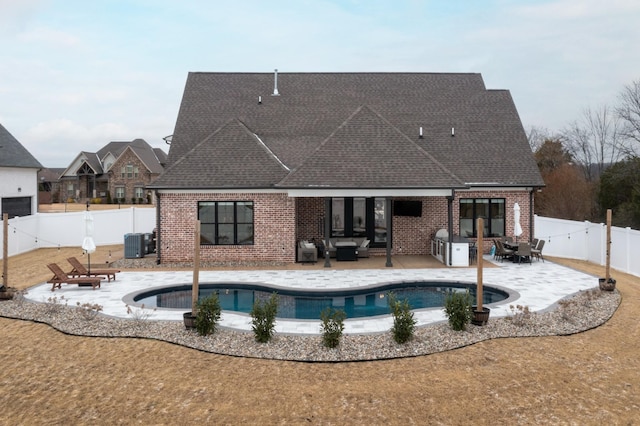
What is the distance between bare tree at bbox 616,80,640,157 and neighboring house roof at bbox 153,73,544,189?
60.7ft

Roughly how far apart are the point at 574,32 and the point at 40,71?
99.4 ft

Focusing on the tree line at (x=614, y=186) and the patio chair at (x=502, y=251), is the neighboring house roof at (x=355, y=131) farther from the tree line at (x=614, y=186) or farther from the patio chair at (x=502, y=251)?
the tree line at (x=614, y=186)

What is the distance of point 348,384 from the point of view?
7.55 meters

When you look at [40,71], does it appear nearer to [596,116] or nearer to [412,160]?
[412,160]

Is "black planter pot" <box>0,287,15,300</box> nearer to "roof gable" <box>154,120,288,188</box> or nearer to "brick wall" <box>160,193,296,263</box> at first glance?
"brick wall" <box>160,193,296,263</box>

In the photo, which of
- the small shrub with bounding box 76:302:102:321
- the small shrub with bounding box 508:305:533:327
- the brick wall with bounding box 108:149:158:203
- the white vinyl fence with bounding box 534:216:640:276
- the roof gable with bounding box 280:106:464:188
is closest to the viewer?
the small shrub with bounding box 508:305:533:327

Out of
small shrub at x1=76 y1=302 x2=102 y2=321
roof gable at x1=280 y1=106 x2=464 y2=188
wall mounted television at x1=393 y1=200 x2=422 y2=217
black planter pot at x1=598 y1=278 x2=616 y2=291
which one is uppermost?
roof gable at x1=280 y1=106 x2=464 y2=188

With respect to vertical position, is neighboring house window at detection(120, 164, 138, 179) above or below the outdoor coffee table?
above

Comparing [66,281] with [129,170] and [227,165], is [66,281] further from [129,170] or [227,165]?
[129,170]

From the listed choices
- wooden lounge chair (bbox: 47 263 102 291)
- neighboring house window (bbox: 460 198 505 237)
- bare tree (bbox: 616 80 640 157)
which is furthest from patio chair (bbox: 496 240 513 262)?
bare tree (bbox: 616 80 640 157)

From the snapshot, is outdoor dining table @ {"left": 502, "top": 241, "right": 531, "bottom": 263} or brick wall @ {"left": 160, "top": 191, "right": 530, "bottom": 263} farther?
outdoor dining table @ {"left": 502, "top": 241, "right": 531, "bottom": 263}

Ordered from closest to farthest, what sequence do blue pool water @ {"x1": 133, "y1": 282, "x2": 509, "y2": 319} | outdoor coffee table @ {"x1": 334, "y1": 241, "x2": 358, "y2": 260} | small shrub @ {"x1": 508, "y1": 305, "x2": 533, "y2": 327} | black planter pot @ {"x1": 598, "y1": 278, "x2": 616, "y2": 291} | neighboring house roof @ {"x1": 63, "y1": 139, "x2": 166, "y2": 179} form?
1. small shrub @ {"x1": 508, "y1": 305, "x2": 533, "y2": 327}
2. blue pool water @ {"x1": 133, "y1": 282, "x2": 509, "y2": 319}
3. black planter pot @ {"x1": 598, "y1": 278, "x2": 616, "y2": 291}
4. outdoor coffee table @ {"x1": 334, "y1": 241, "x2": 358, "y2": 260}
5. neighboring house roof @ {"x1": 63, "y1": 139, "x2": 166, "y2": 179}

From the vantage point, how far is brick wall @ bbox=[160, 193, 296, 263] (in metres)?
18.3

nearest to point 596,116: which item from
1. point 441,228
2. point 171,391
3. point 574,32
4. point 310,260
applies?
point 574,32
